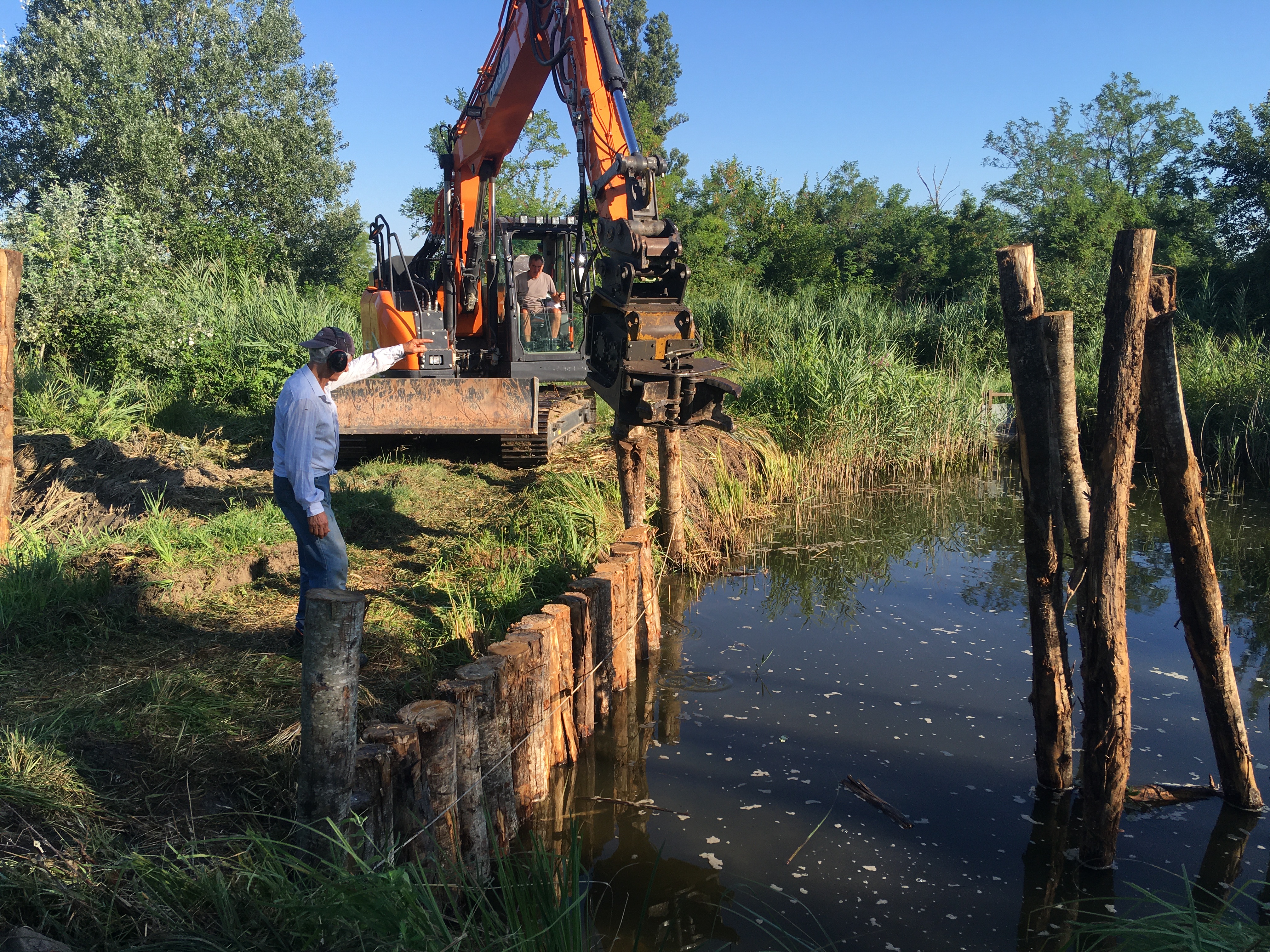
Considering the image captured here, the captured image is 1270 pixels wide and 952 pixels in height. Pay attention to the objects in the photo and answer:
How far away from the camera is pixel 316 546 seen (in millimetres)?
4672

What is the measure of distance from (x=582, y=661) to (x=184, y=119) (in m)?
30.2

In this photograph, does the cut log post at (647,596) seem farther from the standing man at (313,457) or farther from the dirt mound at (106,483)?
the dirt mound at (106,483)

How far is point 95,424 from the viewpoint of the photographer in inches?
409

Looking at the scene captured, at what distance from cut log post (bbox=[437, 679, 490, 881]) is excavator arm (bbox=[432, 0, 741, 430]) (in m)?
2.25

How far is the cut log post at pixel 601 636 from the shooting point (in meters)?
4.98

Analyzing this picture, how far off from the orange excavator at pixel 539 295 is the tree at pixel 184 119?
49.7ft

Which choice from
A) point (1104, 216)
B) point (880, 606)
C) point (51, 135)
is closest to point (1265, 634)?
point (880, 606)

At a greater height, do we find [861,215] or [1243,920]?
[861,215]

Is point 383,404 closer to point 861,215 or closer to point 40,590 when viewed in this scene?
point 40,590

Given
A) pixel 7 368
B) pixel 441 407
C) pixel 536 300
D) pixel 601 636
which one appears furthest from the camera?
pixel 536 300

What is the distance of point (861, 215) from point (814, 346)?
29352 millimetres

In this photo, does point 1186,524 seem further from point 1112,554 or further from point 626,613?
point 626,613

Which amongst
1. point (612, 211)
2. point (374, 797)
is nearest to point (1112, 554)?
point (374, 797)

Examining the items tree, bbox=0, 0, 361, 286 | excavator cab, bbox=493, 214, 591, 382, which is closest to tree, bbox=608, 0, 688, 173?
tree, bbox=0, 0, 361, 286
